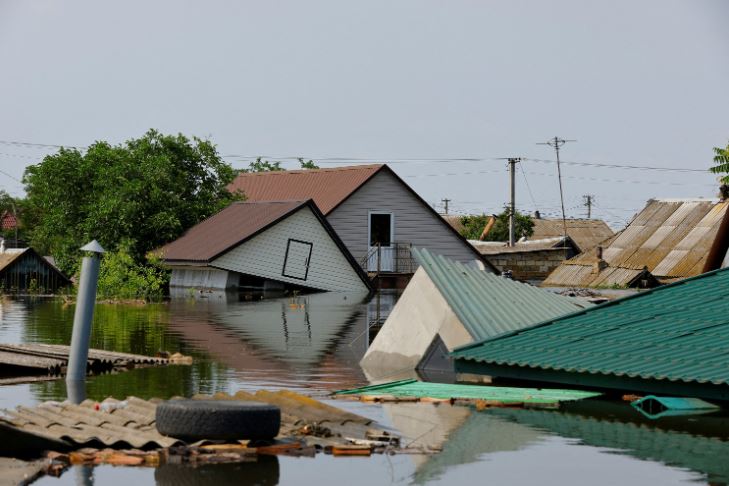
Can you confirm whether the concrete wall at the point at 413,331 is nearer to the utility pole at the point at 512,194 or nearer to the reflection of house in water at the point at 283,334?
the reflection of house in water at the point at 283,334

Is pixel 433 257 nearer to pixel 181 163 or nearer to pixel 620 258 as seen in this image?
pixel 620 258

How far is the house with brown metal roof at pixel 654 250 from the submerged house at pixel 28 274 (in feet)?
60.1

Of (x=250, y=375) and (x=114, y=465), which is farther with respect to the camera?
(x=250, y=375)

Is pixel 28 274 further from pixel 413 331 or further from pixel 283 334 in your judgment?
pixel 413 331

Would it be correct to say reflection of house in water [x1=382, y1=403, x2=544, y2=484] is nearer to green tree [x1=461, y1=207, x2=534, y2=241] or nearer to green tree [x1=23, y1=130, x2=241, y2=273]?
green tree [x1=23, y1=130, x2=241, y2=273]

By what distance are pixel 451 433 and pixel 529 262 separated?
51.1 m

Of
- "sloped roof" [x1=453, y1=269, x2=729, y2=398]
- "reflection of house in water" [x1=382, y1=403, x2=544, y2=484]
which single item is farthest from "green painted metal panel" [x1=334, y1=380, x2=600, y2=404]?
"reflection of house in water" [x1=382, y1=403, x2=544, y2=484]

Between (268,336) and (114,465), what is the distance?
17.0 meters

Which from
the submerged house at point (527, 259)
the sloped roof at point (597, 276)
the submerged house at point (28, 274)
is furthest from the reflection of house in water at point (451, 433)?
the submerged house at point (527, 259)

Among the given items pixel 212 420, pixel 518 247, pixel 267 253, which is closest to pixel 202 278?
pixel 267 253

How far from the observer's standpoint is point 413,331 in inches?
849

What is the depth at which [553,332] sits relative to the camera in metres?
19.3

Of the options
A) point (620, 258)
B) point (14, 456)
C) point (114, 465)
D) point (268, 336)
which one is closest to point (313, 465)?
point (114, 465)

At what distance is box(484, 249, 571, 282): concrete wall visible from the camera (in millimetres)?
63500
